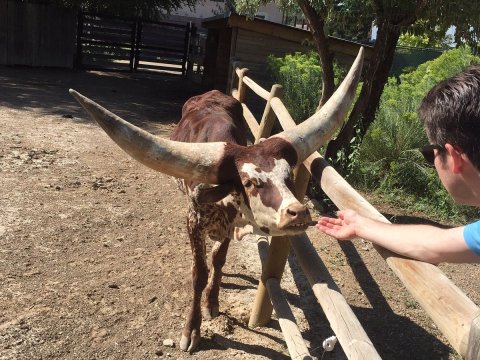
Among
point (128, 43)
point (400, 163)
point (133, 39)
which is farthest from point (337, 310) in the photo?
point (128, 43)

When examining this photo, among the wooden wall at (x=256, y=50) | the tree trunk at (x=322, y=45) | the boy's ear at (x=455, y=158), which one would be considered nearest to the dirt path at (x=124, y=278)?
the tree trunk at (x=322, y=45)

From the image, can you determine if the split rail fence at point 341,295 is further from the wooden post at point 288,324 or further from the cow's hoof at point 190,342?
the cow's hoof at point 190,342

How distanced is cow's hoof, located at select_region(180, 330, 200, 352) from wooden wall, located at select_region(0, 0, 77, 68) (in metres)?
14.3

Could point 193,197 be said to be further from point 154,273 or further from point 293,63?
point 293,63

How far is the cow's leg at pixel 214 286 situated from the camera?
13.5ft

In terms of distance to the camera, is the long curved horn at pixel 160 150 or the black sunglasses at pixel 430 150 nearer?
the black sunglasses at pixel 430 150

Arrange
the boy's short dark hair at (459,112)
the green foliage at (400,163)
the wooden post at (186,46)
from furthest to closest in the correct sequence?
the wooden post at (186,46)
the green foliage at (400,163)
the boy's short dark hair at (459,112)

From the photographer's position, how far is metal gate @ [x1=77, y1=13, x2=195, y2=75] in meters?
17.0

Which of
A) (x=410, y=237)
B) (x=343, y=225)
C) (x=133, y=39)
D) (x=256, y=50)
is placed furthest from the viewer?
(x=133, y=39)

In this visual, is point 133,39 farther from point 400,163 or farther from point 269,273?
point 269,273

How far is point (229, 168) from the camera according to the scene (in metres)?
2.93

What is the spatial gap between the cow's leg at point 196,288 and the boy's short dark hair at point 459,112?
2.34m

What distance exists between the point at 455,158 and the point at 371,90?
5482 mm

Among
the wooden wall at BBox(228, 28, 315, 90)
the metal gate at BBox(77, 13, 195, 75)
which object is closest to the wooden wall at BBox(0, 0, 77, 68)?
the metal gate at BBox(77, 13, 195, 75)
